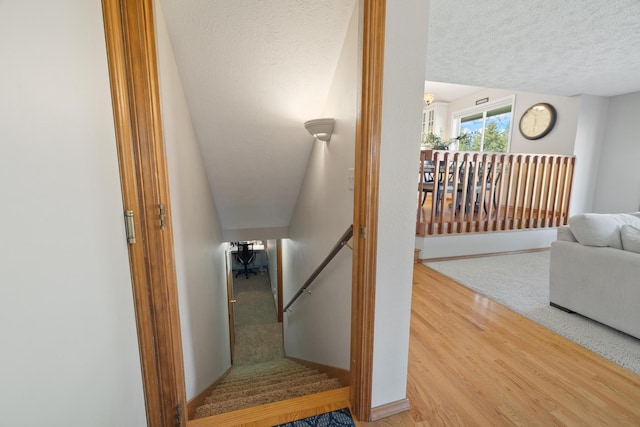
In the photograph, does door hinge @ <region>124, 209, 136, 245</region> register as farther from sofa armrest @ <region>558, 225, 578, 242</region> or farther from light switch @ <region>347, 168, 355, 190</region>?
sofa armrest @ <region>558, 225, 578, 242</region>

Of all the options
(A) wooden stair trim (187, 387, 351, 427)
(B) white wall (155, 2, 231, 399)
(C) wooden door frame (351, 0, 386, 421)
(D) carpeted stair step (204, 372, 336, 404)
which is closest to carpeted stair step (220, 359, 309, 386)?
(D) carpeted stair step (204, 372, 336, 404)

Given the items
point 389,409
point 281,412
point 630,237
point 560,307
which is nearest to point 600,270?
point 630,237

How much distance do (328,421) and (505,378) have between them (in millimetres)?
1118

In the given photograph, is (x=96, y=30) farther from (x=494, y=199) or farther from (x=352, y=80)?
(x=494, y=199)

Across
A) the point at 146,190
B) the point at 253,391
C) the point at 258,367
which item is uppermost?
the point at 146,190

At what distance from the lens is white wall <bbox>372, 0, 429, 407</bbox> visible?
1036mm

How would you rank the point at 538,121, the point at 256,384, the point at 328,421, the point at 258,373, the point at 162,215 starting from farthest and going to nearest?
1. the point at 538,121
2. the point at 258,373
3. the point at 256,384
4. the point at 328,421
5. the point at 162,215

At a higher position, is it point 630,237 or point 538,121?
point 538,121

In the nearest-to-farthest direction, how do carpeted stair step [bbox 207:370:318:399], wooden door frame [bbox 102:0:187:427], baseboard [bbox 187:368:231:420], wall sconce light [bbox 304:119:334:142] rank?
1. wooden door frame [bbox 102:0:187:427]
2. baseboard [bbox 187:368:231:420]
3. wall sconce light [bbox 304:119:334:142]
4. carpeted stair step [bbox 207:370:318:399]

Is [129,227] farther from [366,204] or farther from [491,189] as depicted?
[491,189]

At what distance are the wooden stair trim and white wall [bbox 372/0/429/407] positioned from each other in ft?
0.72

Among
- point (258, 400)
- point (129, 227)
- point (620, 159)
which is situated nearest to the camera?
point (129, 227)

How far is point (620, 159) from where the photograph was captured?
14.5 feet

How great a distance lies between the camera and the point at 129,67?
0.87 meters
